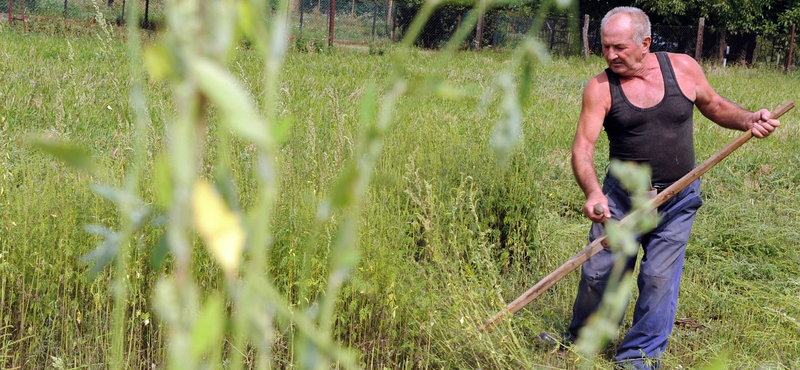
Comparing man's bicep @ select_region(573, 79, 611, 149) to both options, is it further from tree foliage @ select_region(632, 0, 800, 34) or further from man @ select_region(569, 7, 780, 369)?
tree foliage @ select_region(632, 0, 800, 34)

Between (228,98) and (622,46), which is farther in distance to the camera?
(622,46)

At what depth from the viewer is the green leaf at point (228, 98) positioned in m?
0.37

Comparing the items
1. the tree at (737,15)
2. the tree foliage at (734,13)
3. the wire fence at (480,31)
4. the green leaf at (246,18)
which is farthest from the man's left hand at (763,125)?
the tree foliage at (734,13)

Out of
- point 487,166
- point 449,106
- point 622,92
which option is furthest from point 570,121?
point 622,92

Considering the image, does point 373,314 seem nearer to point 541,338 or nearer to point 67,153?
point 541,338

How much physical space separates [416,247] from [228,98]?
3306 mm

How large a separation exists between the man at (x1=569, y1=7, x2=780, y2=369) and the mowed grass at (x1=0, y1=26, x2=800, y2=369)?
0.80 feet

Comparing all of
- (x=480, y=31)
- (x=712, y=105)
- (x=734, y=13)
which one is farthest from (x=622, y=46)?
(x=734, y=13)

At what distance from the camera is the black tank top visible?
10.4 feet

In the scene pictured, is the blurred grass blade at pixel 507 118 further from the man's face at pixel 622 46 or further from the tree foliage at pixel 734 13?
the tree foliage at pixel 734 13

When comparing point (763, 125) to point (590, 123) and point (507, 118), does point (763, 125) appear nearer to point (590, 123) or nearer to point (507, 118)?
point (590, 123)

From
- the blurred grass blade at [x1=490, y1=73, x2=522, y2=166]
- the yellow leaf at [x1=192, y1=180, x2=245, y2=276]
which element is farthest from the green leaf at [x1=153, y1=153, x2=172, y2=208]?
the blurred grass blade at [x1=490, y1=73, x2=522, y2=166]

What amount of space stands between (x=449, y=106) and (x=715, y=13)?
63.3 ft

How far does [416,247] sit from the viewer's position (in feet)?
12.0
